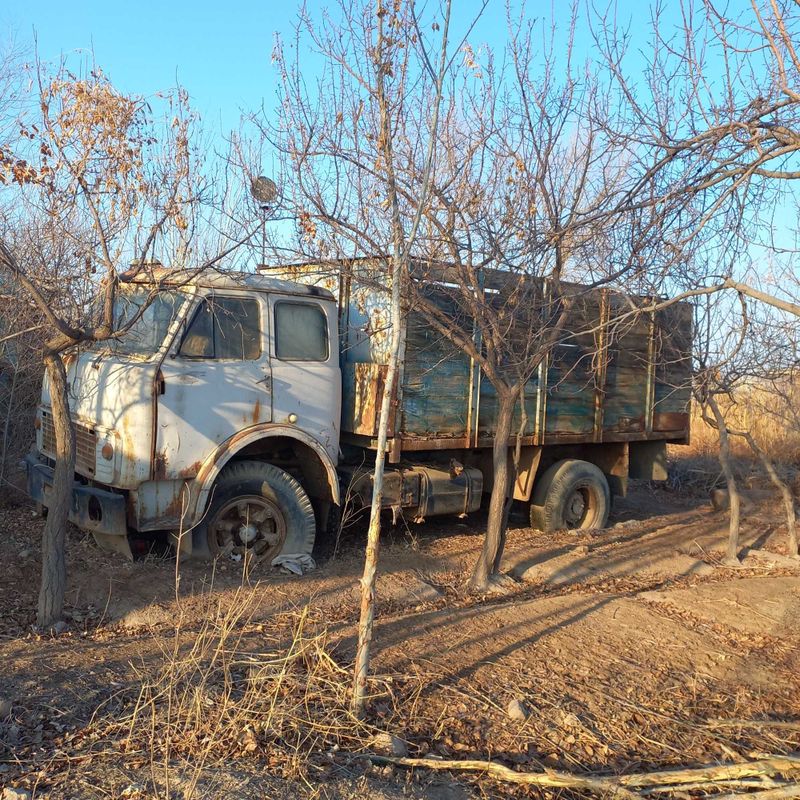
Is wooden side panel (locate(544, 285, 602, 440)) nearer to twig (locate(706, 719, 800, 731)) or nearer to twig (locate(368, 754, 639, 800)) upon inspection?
twig (locate(706, 719, 800, 731))

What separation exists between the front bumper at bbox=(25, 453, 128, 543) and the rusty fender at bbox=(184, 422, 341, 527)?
1.68 ft

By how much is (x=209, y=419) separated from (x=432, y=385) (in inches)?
85.8

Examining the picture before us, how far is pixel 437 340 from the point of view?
759cm

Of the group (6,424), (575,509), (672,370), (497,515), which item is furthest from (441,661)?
(672,370)

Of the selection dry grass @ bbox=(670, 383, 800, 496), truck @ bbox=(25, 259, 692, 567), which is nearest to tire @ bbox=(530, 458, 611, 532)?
truck @ bbox=(25, 259, 692, 567)

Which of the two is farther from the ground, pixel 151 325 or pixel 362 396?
pixel 151 325

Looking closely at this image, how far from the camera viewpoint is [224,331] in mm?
6633

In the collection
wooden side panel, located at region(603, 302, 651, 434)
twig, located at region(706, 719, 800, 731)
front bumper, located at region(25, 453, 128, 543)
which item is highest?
wooden side panel, located at region(603, 302, 651, 434)

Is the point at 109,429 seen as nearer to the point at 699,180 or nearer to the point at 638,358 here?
the point at 699,180

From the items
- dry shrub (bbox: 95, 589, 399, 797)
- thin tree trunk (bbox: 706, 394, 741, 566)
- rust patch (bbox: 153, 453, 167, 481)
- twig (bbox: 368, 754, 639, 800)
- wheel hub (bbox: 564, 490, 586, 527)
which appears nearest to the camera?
dry shrub (bbox: 95, 589, 399, 797)

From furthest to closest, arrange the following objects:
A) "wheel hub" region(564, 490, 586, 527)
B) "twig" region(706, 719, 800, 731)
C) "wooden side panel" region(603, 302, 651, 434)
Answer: "wooden side panel" region(603, 302, 651, 434) → "wheel hub" region(564, 490, 586, 527) → "twig" region(706, 719, 800, 731)

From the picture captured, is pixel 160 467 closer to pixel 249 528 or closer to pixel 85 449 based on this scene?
pixel 85 449

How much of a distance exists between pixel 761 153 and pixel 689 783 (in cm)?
355

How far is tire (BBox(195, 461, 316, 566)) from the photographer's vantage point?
21.6 feet
